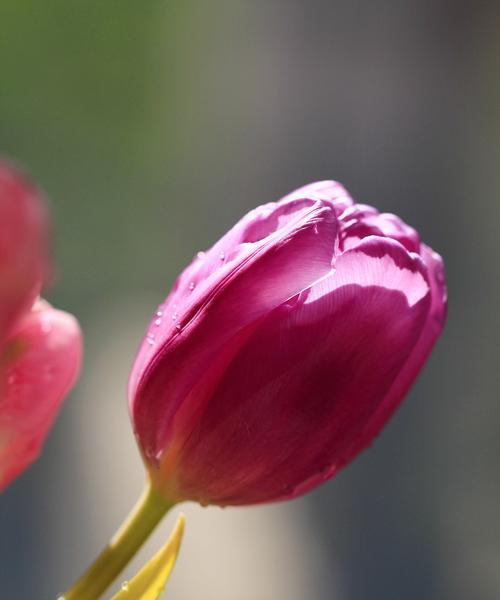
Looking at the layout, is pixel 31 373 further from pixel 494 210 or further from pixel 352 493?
pixel 494 210

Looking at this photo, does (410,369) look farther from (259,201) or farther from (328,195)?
(259,201)

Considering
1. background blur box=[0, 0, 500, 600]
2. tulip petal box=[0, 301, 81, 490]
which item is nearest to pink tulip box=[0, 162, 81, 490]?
tulip petal box=[0, 301, 81, 490]

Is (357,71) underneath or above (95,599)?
underneath

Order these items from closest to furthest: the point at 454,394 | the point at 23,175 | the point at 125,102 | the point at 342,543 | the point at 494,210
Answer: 1. the point at 23,175
2. the point at 342,543
3. the point at 454,394
4. the point at 494,210
5. the point at 125,102

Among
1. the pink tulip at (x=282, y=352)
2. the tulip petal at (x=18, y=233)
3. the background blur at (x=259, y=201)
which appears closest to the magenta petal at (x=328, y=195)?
the pink tulip at (x=282, y=352)

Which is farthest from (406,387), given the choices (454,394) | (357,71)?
(357,71)

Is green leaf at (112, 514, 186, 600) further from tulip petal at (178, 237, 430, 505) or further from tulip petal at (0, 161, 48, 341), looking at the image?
tulip petal at (0, 161, 48, 341)

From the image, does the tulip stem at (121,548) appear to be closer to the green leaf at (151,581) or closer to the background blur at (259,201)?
the green leaf at (151,581)
